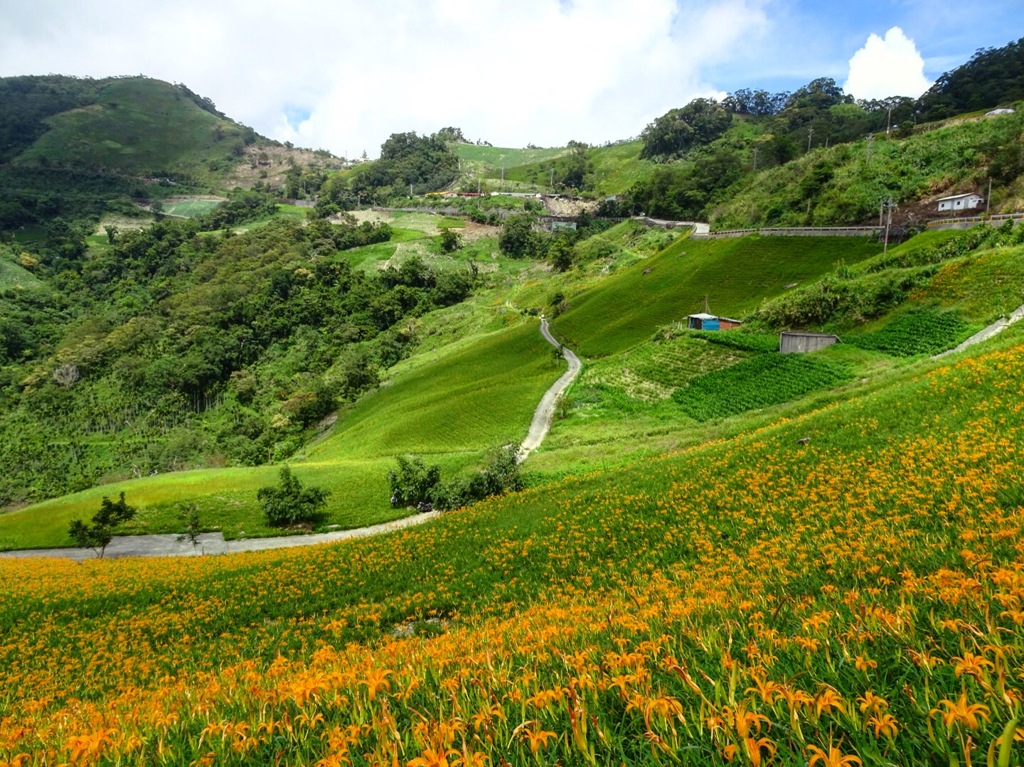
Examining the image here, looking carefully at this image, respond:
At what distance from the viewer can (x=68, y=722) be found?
4.24 metres

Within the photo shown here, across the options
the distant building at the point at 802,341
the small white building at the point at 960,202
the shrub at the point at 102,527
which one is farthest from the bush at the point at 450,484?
the small white building at the point at 960,202

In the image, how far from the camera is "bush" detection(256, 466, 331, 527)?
96.2ft

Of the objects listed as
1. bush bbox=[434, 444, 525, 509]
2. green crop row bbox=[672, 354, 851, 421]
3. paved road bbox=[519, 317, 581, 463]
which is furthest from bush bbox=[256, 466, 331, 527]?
green crop row bbox=[672, 354, 851, 421]

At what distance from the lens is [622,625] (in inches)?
188

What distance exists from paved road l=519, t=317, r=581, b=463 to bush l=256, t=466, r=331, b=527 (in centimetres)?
1311

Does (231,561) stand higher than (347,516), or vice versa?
(231,561)

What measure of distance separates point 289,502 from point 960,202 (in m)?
68.8

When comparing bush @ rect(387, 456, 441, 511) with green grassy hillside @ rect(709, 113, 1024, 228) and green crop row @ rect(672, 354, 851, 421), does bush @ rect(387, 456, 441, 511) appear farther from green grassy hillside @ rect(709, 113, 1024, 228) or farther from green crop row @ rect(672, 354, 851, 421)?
green grassy hillside @ rect(709, 113, 1024, 228)

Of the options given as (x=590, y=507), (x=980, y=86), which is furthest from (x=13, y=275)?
(x=980, y=86)

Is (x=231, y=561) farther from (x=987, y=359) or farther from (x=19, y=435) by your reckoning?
(x=19, y=435)

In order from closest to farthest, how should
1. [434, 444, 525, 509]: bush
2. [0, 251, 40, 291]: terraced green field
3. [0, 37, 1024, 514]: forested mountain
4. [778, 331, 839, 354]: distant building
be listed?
[434, 444, 525, 509]: bush
[778, 331, 839, 354]: distant building
[0, 37, 1024, 514]: forested mountain
[0, 251, 40, 291]: terraced green field

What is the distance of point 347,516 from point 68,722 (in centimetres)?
2665

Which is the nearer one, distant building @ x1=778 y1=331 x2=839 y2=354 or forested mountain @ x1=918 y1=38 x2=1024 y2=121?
distant building @ x1=778 y1=331 x2=839 y2=354

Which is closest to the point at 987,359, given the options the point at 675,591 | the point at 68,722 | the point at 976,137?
the point at 675,591
